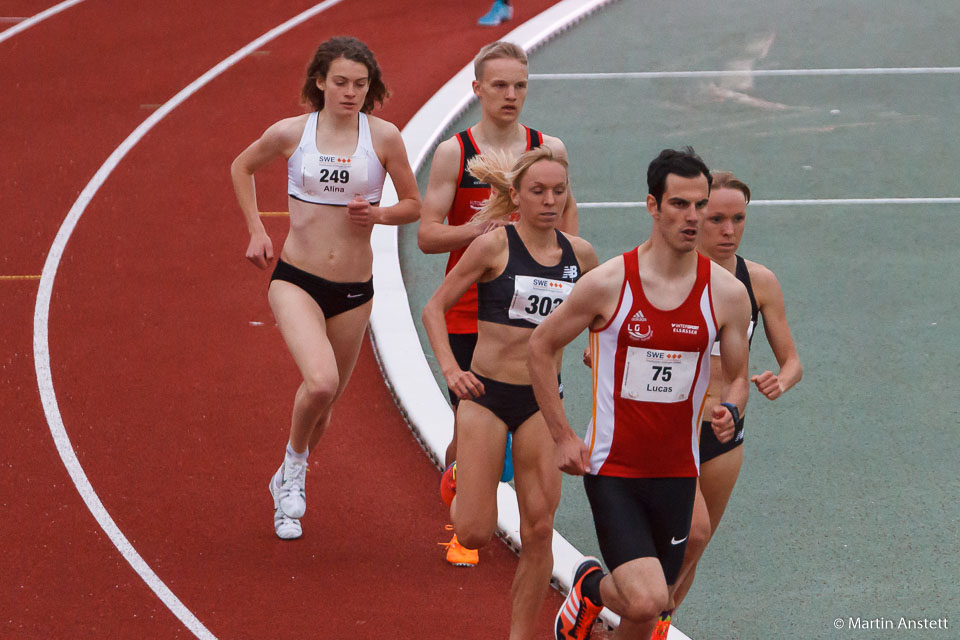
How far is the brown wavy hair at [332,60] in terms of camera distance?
597 centimetres

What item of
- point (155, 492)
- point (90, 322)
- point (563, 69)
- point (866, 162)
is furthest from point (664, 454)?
point (563, 69)

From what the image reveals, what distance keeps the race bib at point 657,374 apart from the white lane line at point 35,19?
39.4 ft

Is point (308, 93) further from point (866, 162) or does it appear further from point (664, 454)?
point (866, 162)

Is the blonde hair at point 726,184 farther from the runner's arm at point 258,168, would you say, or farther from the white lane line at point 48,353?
the white lane line at point 48,353

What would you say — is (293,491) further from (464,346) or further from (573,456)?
(573,456)

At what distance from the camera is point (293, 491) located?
245 inches

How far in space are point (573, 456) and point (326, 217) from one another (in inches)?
87.1

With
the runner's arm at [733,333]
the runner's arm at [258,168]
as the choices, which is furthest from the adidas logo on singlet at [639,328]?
the runner's arm at [258,168]

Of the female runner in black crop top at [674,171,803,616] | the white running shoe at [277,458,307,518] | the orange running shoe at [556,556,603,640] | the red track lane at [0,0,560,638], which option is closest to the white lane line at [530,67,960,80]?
the red track lane at [0,0,560,638]

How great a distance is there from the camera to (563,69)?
45.9 ft

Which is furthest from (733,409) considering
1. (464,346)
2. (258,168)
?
(258,168)

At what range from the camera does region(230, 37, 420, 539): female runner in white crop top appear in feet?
19.5

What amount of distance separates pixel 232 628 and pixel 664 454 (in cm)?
227

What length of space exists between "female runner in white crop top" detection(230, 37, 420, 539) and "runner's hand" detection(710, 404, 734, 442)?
2165 mm
